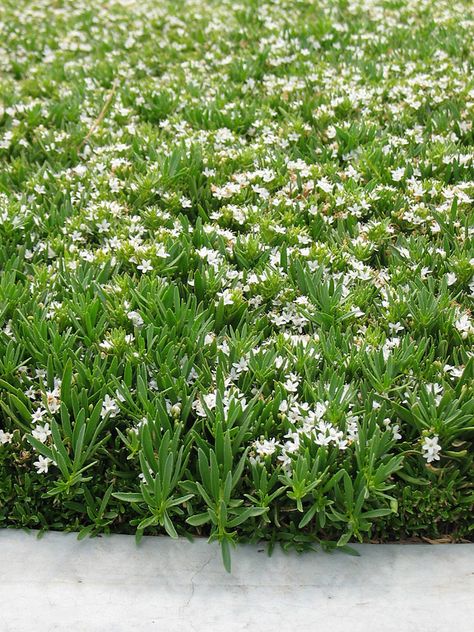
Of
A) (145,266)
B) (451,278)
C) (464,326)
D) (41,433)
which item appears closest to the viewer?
(41,433)

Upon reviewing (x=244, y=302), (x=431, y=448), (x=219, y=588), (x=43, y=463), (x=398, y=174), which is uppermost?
(x=398, y=174)

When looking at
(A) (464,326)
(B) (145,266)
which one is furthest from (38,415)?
(A) (464,326)

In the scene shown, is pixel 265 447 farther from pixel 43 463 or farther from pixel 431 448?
pixel 43 463

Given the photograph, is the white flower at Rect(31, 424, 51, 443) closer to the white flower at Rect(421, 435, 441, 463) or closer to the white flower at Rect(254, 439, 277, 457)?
the white flower at Rect(254, 439, 277, 457)

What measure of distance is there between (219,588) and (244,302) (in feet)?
3.86

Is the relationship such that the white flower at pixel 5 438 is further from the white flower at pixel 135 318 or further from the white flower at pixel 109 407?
the white flower at pixel 135 318

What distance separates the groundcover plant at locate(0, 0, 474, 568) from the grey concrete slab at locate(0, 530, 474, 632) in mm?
74

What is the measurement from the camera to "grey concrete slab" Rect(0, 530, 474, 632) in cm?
227

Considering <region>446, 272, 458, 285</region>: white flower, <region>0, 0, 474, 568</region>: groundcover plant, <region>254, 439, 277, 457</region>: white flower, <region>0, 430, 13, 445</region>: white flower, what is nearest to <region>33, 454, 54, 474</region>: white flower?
<region>0, 0, 474, 568</region>: groundcover plant

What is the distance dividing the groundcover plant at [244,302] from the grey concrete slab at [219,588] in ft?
0.24

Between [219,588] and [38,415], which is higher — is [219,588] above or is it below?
below

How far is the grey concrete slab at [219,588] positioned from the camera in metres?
2.27

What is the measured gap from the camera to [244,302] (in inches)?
123

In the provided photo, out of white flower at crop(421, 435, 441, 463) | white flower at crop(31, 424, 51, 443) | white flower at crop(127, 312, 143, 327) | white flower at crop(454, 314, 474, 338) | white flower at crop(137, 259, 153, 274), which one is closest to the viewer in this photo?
white flower at crop(421, 435, 441, 463)
